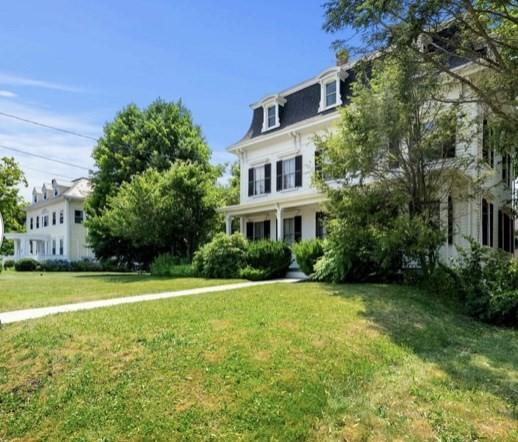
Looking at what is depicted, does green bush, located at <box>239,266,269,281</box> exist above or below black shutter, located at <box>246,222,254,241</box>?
below

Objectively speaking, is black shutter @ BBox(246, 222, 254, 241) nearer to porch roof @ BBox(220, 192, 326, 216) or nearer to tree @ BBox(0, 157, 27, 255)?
porch roof @ BBox(220, 192, 326, 216)

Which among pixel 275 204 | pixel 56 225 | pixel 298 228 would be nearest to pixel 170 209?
pixel 275 204

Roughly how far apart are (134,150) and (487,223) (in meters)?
21.8

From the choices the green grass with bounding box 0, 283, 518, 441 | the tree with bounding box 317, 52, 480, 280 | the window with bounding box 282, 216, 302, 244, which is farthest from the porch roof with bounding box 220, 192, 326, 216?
the green grass with bounding box 0, 283, 518, 441

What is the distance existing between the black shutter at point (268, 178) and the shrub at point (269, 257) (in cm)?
452

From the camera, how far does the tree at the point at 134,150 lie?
2755 cm

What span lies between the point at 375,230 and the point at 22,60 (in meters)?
15.5

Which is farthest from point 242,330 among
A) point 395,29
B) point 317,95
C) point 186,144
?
point 186,144

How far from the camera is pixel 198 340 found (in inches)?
241

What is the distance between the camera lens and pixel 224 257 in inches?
661

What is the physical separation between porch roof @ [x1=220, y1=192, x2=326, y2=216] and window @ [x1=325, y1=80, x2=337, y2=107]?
4.47 meters

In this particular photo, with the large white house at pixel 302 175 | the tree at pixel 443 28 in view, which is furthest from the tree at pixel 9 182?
the tree at pixel 443 28

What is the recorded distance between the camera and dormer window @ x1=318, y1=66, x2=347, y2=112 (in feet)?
59.9

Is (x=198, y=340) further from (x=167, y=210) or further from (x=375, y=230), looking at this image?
(x=167, y=210)
